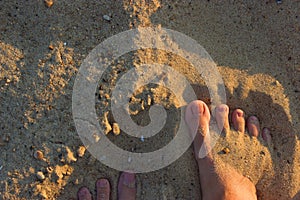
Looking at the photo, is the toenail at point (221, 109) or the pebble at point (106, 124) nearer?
the pebble at point (106, 124)

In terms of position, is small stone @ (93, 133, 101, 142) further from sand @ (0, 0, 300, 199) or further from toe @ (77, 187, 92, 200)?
toe @ (77, 187, 92, 200)

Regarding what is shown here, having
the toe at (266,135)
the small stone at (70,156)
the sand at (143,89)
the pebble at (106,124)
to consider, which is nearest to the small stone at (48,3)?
the sand at (143,89)

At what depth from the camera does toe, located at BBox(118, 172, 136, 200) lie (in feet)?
7.47

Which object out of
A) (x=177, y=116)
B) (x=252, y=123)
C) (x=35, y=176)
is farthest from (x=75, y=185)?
(x=252, y=123)

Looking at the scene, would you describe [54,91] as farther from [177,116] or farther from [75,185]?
[177,116]

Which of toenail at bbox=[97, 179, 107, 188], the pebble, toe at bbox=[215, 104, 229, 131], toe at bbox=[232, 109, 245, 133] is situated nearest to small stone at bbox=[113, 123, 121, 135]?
the pebble

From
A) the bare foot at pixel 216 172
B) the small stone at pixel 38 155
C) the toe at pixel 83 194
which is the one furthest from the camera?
the bare foot at pixel 216 172

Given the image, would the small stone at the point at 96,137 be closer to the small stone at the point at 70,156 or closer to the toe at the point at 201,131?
the small stone at the point at 70,156

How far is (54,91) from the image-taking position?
6.96 ft

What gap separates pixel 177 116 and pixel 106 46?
58 cm

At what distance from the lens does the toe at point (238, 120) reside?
243cm

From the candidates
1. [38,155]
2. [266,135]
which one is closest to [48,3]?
[38,155]

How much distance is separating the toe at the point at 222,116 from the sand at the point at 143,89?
0.07 m

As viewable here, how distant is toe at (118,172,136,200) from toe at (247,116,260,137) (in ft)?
2.61
